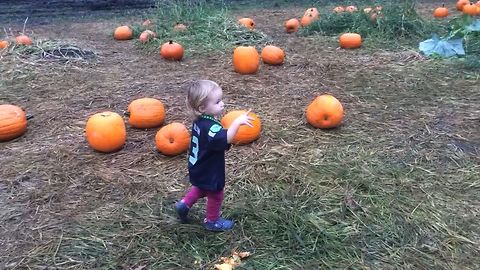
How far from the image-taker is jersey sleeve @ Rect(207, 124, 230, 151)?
2955mm

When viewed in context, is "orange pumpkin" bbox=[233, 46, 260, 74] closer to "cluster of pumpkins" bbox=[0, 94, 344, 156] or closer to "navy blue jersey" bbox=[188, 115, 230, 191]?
"cluster of pumpkins" bbox=[0, 94, 344, 156]

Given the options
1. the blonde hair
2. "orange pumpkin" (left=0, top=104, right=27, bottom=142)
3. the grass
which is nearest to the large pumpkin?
"orange pumpkin" (left=0, top=104, right=27, bottom=142)

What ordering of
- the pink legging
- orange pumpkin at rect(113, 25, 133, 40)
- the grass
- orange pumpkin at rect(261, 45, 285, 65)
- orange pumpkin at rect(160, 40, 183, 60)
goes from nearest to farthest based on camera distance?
the pink legging, orange pumpkin at rect(261, 45, 285, 65), orange pumpkin at rect(160, 40, 183, 60), the grass, orange pumpkin at rect(113, 25, 133, 40)

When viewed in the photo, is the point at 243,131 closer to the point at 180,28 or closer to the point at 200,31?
the point at 200,31

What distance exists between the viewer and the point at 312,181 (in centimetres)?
379

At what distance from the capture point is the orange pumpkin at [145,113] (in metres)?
4.71

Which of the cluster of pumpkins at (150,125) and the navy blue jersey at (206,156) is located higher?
the navy blue jersey at (206,156)

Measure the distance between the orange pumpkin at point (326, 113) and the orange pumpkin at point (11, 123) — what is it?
2722 mm

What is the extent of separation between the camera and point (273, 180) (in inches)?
151

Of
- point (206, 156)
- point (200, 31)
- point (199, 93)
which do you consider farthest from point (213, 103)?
point (200, 31)

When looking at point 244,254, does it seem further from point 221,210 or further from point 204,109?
point 204,109

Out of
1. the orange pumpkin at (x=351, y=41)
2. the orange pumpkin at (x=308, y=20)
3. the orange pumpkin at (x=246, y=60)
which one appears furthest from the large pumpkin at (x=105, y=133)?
the orange pumpkin at (x=308, y=20)

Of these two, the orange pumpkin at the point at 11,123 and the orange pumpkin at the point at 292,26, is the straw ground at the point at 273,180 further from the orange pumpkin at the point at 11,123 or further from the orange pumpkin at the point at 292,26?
the orange pumpkin at the point at 292,26

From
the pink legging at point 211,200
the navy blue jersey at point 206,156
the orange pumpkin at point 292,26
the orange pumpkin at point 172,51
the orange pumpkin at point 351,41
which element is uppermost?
the navy blue jersey at point 206,156
